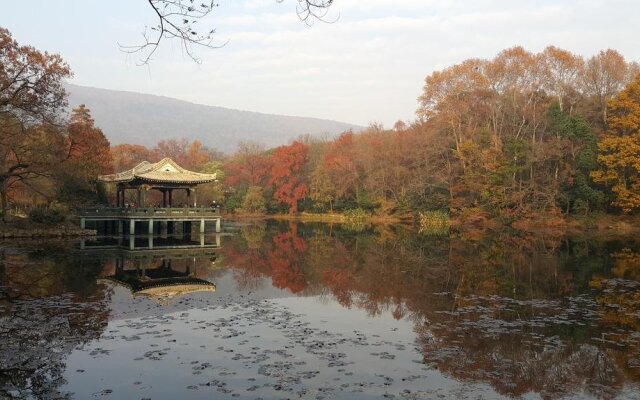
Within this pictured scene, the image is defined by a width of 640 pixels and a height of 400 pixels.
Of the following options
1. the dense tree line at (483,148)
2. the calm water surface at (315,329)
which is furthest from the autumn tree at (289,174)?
the calm water surface at (315,329)

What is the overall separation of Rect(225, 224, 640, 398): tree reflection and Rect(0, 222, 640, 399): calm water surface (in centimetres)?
5

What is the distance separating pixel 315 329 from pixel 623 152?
1405 inches

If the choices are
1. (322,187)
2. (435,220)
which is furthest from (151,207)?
(322,187)

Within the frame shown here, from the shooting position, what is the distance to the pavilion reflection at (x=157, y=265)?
49.5ft

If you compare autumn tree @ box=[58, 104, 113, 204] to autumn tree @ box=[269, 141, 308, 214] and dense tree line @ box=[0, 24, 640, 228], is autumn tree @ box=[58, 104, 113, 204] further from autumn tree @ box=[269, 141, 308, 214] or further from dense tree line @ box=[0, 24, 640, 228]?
autumn tree @ box=[269, 141, 308, 214]

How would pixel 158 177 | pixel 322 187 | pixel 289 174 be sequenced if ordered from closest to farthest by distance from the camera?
pixel 158 177 < pixel 322 187 < pixel 289 174

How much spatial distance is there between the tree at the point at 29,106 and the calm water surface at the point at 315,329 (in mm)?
9173

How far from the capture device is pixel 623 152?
3731 centimetres

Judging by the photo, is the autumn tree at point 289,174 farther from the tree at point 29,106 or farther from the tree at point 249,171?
the tree at point 29,106

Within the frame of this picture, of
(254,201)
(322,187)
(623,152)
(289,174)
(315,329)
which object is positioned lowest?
(315,329)

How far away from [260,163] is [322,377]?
6240cm

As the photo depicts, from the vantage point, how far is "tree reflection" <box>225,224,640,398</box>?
26.9 ft

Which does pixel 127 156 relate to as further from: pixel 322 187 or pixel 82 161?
pixel 82 161

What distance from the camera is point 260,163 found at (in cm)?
6900
